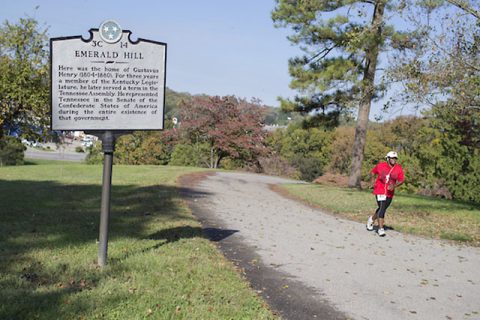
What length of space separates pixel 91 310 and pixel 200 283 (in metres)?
1.39

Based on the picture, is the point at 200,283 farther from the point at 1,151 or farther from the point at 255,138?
the point at 1,151

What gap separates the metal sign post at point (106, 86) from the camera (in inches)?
216

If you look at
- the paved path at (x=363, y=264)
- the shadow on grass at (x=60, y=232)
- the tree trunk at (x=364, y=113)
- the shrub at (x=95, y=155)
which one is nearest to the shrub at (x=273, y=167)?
the shrub at (x=95, y=155)

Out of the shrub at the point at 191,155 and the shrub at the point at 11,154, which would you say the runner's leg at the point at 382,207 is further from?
the shrub at the point at 11,154

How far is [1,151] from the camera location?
4238 centimetres

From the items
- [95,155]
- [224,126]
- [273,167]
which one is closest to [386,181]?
[224,126]

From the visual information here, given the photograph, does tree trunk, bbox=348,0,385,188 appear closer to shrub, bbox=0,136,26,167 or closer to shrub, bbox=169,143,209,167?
shrub, bbox=169,143,209,167

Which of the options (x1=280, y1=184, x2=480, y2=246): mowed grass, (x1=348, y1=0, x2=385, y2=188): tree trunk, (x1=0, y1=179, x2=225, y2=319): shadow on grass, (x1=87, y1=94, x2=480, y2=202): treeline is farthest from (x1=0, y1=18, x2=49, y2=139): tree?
(x1=87, y1=94, x2=480, y2=202): treeline

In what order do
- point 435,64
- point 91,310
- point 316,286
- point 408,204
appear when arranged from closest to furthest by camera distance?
point 91,310 → point 316,286 → point 435,64 → point 408,204

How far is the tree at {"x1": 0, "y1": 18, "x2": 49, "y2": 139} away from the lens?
1245 centimetres

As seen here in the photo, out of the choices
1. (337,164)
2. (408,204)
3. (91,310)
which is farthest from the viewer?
(337,164)

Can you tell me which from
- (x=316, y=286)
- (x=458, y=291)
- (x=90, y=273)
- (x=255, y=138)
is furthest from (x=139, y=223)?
(x=255, y=138)

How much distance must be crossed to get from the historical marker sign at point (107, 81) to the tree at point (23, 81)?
7.65m

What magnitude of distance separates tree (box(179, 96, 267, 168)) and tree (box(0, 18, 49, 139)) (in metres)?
27.1
